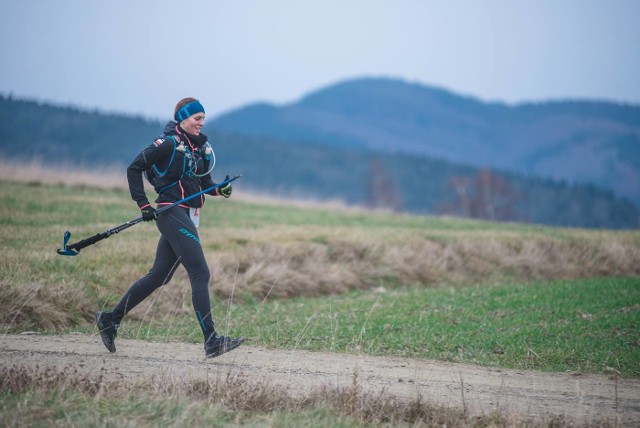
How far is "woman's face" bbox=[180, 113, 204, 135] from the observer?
7430 mm

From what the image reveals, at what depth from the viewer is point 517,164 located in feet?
618

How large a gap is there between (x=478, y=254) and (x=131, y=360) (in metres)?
12.4

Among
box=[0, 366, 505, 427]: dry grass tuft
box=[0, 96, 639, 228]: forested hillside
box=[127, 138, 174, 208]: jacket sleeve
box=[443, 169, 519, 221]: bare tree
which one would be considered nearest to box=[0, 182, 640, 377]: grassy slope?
box=[127, 138, 174, 208]: jacket sleeve

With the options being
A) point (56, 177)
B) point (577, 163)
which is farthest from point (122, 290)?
point (577, 163)

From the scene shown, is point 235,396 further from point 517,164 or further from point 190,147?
point 517,164

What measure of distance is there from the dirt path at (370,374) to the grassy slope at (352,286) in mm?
563

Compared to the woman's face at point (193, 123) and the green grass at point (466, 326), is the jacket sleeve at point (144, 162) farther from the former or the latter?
the green grass at point (466, 326)

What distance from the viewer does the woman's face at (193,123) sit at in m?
7.43

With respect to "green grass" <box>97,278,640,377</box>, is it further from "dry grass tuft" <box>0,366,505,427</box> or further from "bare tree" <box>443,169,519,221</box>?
"bare tree" <box>443,169,519,221</box>

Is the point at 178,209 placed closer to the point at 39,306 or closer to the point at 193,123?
the point at 193,123

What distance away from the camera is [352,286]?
48.3 feet

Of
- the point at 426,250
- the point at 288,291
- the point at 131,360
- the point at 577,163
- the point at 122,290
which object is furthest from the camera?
the point at 577,163

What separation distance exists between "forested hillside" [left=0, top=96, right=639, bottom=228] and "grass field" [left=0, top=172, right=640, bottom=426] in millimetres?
45457

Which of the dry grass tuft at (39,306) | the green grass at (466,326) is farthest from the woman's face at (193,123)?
Answer: the dry grass tuft at (39,306)
